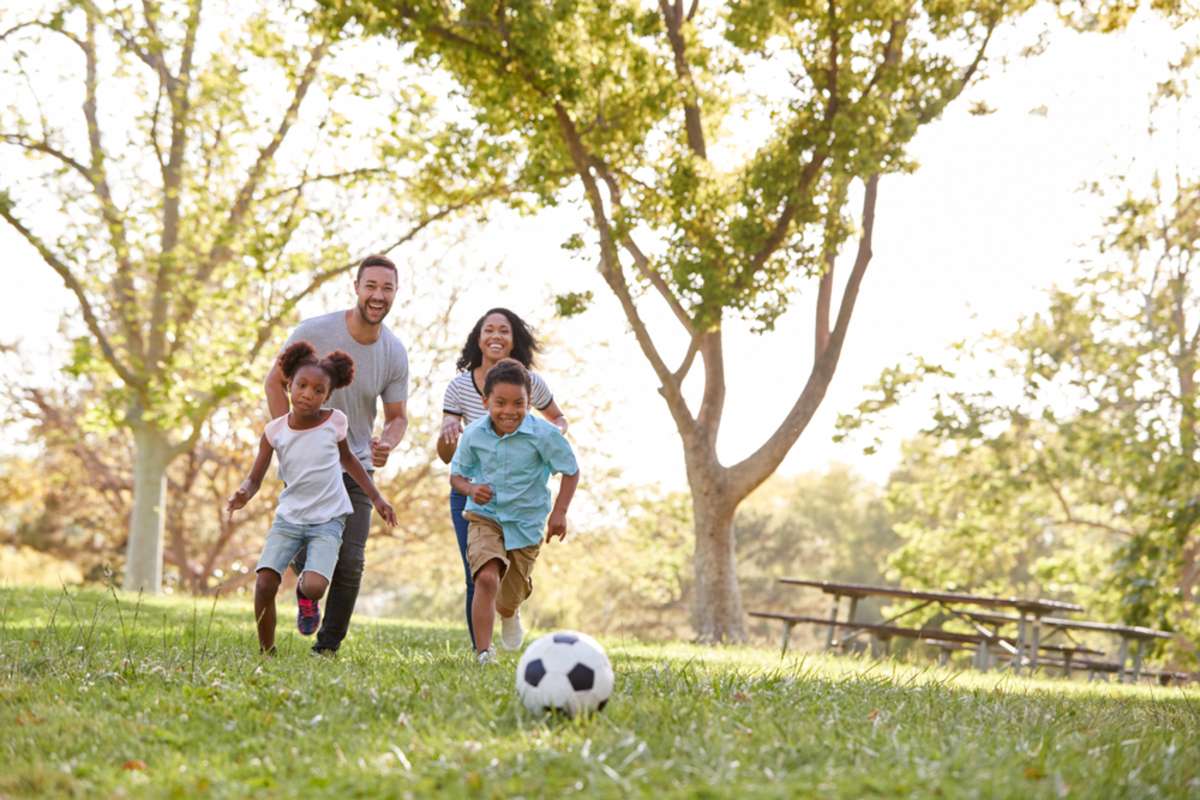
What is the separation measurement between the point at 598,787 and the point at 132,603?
10279mm

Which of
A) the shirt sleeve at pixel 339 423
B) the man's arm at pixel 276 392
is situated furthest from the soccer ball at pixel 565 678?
the man's arm at pixel 276 392

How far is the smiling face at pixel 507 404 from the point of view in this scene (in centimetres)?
702

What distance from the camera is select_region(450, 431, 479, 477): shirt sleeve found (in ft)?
23.7

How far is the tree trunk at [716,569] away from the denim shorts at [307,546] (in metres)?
9.78

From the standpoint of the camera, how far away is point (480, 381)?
8312mm

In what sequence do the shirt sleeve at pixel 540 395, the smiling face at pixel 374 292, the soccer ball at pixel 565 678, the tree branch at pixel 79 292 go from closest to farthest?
the soccer ball at pixel 565 678 → the smiling face at pixel 374 292 → the shirt sleeve at pixel 540 395 → the tree branch at pixel 79 292

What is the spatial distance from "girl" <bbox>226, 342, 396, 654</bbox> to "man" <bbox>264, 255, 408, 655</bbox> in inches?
10.6

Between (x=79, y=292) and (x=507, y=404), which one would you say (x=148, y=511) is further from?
(x=507, y=404)

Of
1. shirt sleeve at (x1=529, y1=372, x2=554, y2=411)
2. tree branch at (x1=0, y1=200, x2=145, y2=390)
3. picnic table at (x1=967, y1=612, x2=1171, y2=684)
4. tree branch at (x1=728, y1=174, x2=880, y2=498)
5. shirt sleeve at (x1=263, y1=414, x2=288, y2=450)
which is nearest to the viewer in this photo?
shirt sleeve at (x1=263, y1=414, x2=288, y2=450)

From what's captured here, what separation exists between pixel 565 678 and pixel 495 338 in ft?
12.5

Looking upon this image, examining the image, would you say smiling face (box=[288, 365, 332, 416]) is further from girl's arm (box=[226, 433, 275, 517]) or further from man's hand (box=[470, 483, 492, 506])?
man's hand (box=[470, 483, 492, 506])

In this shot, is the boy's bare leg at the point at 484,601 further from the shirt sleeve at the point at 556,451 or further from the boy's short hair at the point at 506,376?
the boy's short hair at the point at 506,376

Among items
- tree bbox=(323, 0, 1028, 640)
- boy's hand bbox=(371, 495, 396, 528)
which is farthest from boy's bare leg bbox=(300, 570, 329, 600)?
tree bbox=(323, 0, 1028, 640)

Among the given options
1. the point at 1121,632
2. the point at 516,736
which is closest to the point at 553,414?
the point at 516,736
